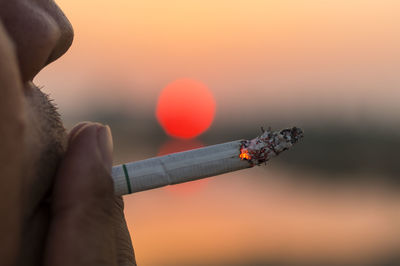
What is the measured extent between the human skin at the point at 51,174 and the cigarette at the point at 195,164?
7cm

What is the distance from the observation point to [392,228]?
14867 millimetres

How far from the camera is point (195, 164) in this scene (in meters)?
2.01

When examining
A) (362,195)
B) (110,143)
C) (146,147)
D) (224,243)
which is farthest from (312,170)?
(110,143)

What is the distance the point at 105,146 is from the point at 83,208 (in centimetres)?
22

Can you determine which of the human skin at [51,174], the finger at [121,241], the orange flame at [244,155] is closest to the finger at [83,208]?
the human skin at [51,174]

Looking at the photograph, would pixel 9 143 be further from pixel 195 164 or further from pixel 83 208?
pixel 195 164

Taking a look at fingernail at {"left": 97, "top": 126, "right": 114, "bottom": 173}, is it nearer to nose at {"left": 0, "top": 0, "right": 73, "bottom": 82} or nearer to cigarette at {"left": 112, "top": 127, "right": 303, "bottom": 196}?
cigarette at {"left": 112, "top": 127, "right": 303, "bottom": 196}

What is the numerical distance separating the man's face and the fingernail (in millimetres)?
112

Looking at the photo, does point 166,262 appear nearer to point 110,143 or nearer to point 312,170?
point 110,143

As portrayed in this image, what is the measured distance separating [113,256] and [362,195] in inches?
795

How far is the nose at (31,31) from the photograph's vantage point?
5.74ft

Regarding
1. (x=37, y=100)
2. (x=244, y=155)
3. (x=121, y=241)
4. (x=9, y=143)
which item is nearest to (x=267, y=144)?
(x=244, y=155)

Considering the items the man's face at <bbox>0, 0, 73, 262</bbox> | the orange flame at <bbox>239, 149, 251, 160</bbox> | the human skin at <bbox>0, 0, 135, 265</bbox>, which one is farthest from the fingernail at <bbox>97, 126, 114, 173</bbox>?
the orange flame at <bbox>239, 149, 251, 160</bbox>

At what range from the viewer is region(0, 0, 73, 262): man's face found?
1750 millimetres
